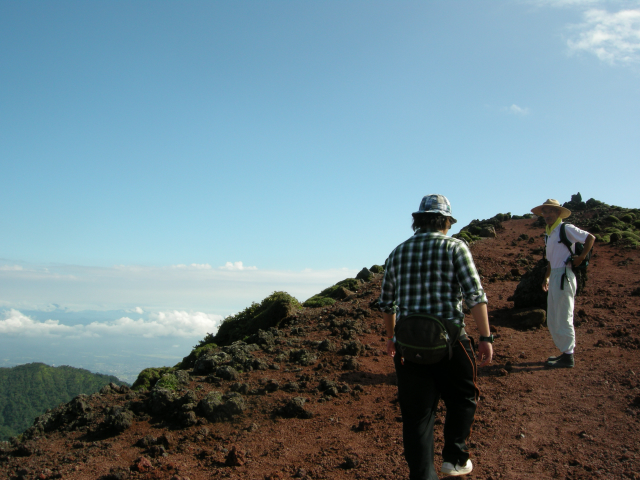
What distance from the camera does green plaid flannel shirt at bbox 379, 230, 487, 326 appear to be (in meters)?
3.44

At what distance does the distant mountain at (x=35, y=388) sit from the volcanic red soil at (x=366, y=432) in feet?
200

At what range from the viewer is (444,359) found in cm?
335

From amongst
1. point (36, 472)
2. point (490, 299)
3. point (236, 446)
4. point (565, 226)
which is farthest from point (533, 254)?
point (36, 472)

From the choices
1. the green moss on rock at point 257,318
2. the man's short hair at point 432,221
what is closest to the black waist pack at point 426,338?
the man's short hair at point 432,221

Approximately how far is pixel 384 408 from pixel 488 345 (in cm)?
303

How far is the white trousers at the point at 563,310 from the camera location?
22.4 feet

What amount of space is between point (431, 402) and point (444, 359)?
35cm

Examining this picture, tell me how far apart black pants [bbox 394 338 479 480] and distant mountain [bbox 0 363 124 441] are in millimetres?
64468

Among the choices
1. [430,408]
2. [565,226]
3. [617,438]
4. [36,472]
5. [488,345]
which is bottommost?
[36,472]

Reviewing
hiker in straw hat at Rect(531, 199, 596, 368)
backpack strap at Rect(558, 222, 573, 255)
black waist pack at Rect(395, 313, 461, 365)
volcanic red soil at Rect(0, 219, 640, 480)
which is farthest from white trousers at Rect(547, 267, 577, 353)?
black waist pack at Rect(395, 313, 461, 365)

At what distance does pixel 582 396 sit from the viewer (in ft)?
19.4

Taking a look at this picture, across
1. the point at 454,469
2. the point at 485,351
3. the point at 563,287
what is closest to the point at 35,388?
the point at 563,287

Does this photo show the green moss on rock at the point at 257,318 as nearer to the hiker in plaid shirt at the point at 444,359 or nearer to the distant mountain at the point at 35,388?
the hiker in plaid shirt at the point at 444,359

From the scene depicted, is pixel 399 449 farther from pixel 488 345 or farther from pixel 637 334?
pixel 637 334
